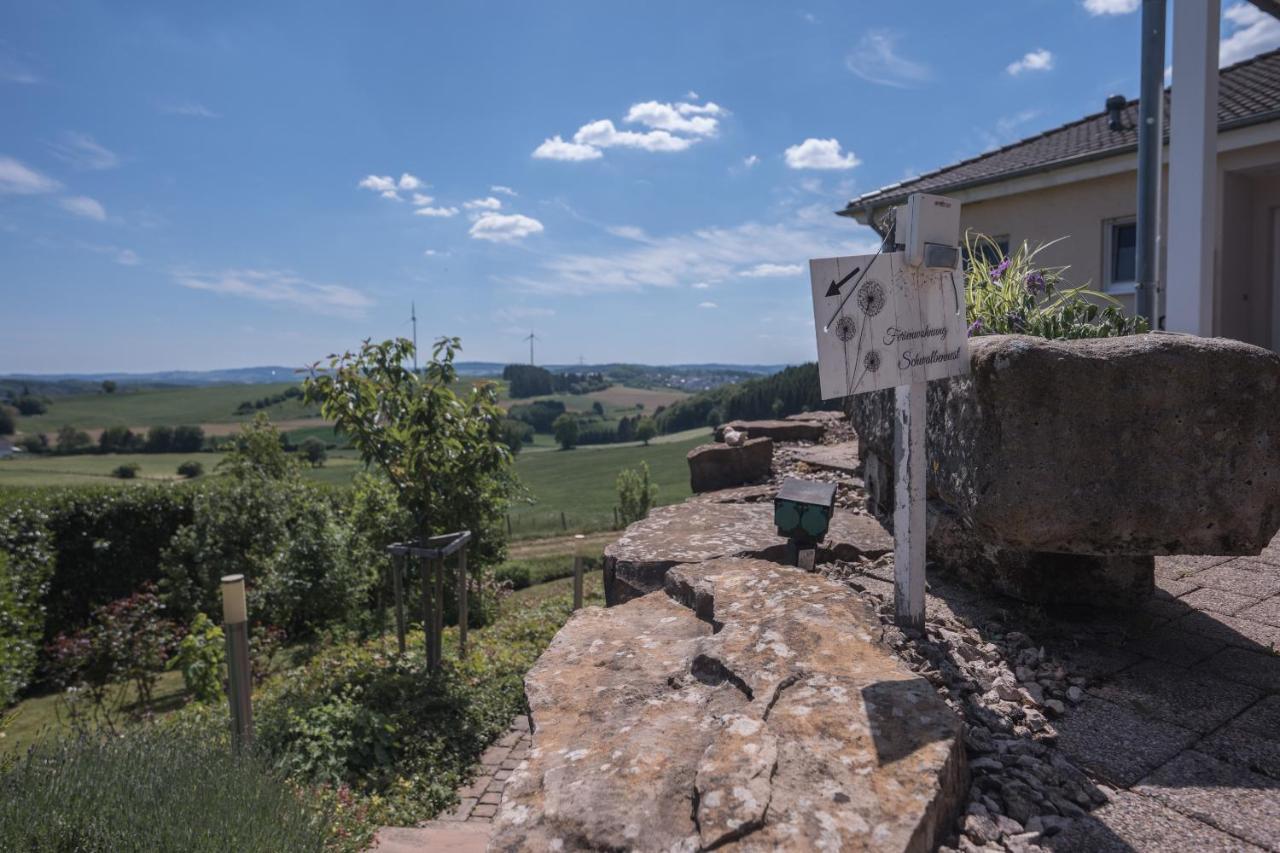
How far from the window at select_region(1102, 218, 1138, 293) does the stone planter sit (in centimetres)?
752

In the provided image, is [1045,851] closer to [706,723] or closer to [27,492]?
[706,723]

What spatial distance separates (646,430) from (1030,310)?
2645 inches

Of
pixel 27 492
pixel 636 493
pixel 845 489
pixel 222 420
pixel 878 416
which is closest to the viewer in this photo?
pixel 878 416

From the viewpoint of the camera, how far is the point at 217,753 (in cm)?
373

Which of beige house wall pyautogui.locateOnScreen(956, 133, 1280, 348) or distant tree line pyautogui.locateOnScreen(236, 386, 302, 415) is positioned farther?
distant tree line pyautogui.locateOnScreen(236, 386, 302, 415)

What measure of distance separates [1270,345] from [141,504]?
49.1ft

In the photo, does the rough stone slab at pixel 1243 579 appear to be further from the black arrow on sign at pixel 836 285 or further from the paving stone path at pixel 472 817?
the paving stone path at pixel 472 817

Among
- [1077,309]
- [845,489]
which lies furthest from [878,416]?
[845,489]

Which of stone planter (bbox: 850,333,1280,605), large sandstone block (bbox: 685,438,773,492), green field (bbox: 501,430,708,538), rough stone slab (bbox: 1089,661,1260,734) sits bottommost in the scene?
green field (bbox: 501,430,708,538)

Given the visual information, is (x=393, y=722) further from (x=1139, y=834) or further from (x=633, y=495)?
(x=633, y=495)

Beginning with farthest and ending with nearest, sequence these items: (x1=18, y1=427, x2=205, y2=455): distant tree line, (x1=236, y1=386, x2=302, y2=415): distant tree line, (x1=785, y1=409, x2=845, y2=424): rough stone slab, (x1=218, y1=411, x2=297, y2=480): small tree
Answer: (x1=236, y1=386, x2=302, y2=415): distant tree line → (x1=18, y1=427, x2=205, y2=455): distant tree line → (x1=218, y1=411, x2=297, y2=480): small tree → (x1=785, y1=409, x2=845, y2=424): rough stone slab

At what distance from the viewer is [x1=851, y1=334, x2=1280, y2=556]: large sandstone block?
8.55 ft

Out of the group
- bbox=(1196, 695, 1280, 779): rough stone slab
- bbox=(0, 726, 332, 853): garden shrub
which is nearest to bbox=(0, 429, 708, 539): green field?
bbox=(0, 726, 332, 853): garden shrub

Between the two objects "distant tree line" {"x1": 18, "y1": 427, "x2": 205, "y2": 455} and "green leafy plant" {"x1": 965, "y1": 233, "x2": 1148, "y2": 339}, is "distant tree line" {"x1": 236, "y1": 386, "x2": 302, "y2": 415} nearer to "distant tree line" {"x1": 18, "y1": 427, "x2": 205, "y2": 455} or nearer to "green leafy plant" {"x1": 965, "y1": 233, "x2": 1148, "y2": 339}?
"distant tree line" {"x1": 18, "y1": 427, "x2": 205, "y2": 455}
